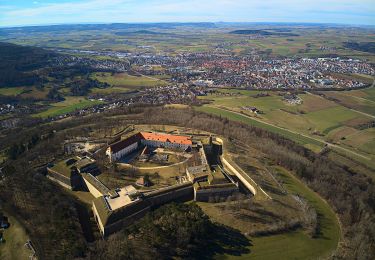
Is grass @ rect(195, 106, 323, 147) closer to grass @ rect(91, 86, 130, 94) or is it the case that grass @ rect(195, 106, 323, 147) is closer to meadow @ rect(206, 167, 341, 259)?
meadow @ rect(206, 167, 341, 259)

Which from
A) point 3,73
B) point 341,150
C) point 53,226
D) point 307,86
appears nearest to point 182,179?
point 53,226

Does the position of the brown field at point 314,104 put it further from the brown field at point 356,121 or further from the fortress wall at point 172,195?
the fortress wall at point 172,195

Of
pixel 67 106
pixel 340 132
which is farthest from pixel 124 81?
pixel 340 132

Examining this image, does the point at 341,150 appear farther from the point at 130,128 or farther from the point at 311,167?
the point at 130,128

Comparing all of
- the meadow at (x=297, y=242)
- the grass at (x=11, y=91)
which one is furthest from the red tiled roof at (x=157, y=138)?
the grass at (x=11, y=91)

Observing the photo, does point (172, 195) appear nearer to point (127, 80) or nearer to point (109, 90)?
point (109, 90)

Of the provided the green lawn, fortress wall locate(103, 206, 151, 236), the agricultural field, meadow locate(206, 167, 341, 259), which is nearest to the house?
fortress wall locate(103, 206, 151, 236)
